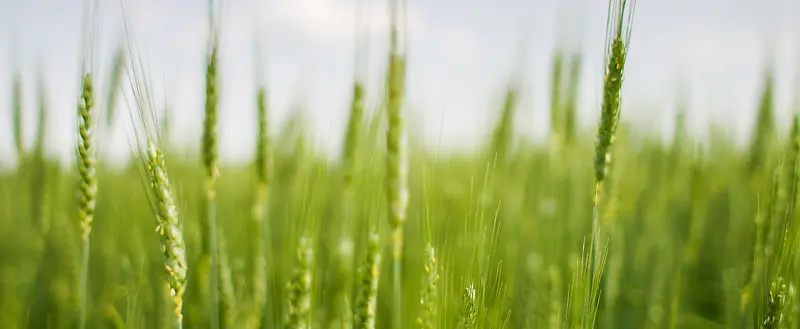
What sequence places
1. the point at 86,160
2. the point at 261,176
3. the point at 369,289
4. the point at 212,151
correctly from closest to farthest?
the point at 369,289 < the point at 86,160 < the point at 212,151 < the point at 261,176

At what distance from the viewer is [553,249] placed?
220 centimetres

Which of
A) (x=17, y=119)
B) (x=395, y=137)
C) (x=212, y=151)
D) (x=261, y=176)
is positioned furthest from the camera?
(x=17, y=119)

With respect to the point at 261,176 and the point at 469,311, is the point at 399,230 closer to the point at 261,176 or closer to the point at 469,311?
the point at 469,311

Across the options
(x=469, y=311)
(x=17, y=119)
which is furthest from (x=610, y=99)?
(x=17, y=119)

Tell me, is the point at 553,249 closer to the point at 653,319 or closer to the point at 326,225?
the point at 653,319

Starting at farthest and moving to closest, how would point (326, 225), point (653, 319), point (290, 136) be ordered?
point (326, 225), point (290, 136), point (653, 319)

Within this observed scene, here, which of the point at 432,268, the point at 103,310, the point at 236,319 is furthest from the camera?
the point at 103,310

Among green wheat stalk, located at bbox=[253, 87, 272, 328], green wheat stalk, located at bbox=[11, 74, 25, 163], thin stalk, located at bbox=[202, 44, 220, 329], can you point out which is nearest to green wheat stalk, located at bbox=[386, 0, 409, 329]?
thin stalk, located at bbox=[202, 44, 220, 329]

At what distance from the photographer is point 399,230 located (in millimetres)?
920

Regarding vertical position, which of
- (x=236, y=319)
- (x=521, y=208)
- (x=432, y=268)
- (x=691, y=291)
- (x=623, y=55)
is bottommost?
(x=691, y=291)

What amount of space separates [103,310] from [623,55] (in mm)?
1899

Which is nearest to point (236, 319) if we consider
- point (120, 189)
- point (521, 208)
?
point (521, 208)

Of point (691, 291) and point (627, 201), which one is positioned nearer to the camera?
point (691, 291)

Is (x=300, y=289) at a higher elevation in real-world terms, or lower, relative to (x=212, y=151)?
lower
